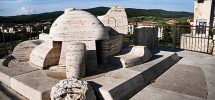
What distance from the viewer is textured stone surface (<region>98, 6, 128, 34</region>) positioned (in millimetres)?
7949

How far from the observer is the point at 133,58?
660cm

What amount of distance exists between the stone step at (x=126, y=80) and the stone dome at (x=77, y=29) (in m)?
1.10

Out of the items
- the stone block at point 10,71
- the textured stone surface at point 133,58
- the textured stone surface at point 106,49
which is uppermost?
the textured stone surface at point 106,49

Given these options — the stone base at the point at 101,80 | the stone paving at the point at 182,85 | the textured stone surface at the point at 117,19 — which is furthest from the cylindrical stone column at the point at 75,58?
the textured stone surface at the point at 117,19

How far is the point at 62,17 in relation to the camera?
656cm

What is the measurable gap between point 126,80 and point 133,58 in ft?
4.43

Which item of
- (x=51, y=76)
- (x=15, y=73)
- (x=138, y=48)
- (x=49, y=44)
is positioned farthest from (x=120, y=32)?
(x=15, y=73)

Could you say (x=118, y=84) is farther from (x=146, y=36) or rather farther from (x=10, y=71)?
(x=146, y=36)

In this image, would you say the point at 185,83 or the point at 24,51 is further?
the point at 24,51

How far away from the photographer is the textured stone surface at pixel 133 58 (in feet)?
21.2

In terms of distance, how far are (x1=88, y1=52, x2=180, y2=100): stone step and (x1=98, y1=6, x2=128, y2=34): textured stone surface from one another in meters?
1.55

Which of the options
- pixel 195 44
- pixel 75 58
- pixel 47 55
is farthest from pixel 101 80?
pixel 195 44

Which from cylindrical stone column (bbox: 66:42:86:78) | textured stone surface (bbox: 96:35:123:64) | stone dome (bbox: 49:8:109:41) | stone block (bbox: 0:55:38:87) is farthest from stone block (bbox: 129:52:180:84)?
stone block (bbox: 0:55:38:87)

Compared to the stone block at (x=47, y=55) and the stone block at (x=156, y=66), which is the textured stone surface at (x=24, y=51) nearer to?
the stone block at (x=47, y=55)
